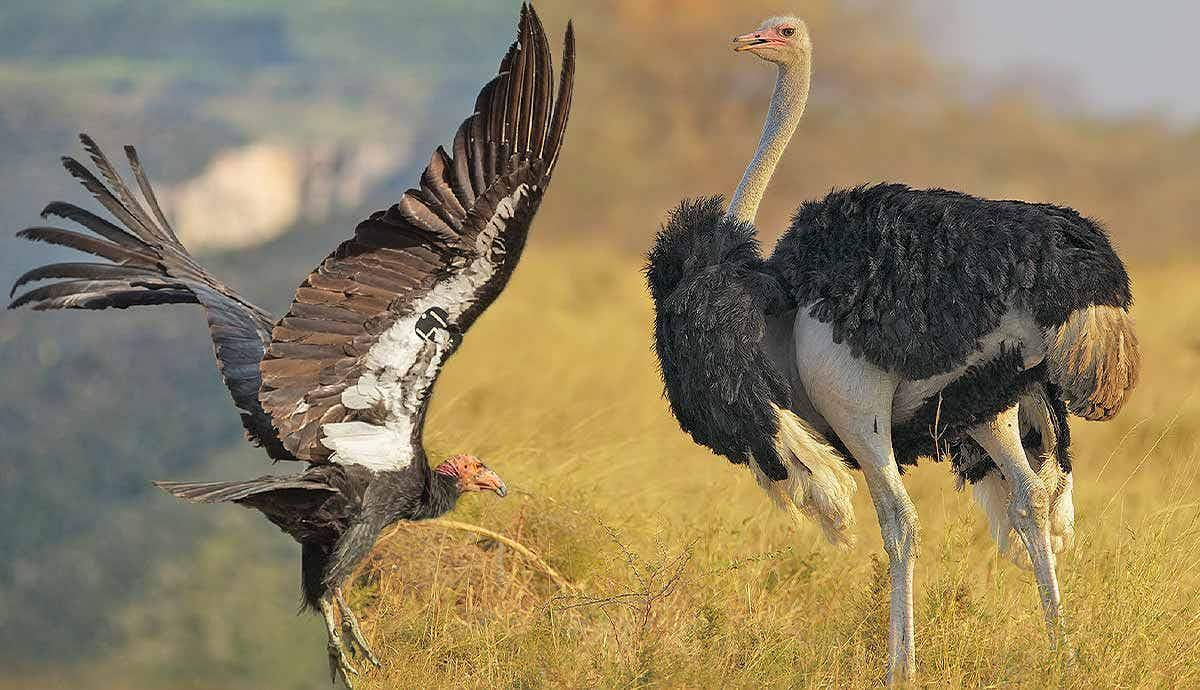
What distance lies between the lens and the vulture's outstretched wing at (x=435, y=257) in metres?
4.62

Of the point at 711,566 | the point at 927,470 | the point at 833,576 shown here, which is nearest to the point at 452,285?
the point at 711,566

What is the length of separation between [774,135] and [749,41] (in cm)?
49

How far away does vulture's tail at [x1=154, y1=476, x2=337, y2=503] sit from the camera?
15.9 feet

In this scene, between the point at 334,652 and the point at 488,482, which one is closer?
the point at 334,652

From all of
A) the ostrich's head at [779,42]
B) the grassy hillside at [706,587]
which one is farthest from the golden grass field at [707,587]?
the ostrich's head at [779,42]

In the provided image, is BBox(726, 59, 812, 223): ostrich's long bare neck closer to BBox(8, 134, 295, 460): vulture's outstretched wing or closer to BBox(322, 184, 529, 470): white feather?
BBox(322, 184, 529, 470): white feather

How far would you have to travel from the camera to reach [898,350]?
4883mm

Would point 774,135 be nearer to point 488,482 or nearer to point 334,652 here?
point 488,482

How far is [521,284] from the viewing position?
17.8 metres

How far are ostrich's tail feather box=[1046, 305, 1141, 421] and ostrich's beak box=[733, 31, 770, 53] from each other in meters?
2.07

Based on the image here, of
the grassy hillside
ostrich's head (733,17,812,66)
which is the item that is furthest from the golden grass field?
ostrich's head (733,17,812,66)

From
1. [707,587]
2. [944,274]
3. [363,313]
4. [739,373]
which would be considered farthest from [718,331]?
[707,587]

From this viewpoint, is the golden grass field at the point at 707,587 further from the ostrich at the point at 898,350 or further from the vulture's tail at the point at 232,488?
the vulture's tail at the point at 232,488

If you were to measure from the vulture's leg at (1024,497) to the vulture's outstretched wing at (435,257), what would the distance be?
183cm
